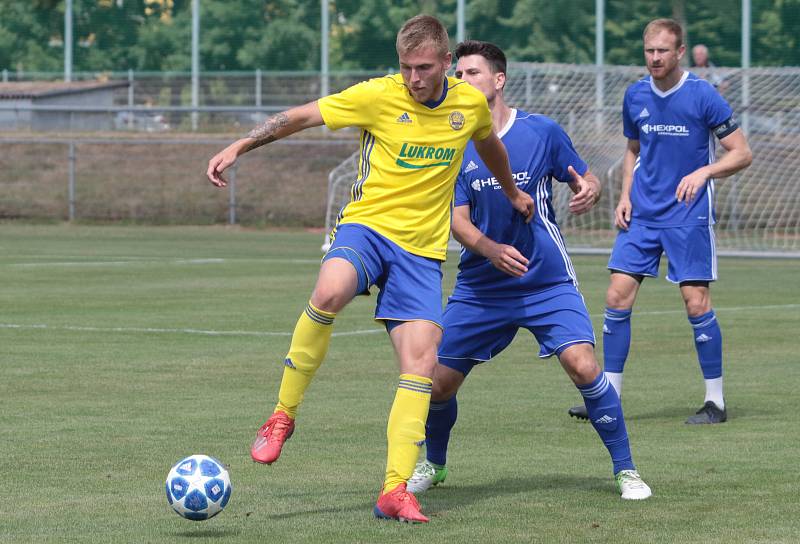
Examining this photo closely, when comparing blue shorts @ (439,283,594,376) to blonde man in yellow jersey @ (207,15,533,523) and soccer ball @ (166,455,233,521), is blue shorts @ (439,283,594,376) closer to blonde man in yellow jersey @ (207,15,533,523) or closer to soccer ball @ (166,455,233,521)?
blonde man in yellow jersey @ (207,15,533,523)

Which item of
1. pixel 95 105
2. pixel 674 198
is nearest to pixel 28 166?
pixel 95 105

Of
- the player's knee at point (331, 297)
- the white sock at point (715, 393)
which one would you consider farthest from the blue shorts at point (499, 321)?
the white sock at point (715, 393)

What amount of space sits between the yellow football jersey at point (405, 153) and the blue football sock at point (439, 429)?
2.95ft

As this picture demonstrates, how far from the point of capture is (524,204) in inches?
264

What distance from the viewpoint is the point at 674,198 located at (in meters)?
9.27

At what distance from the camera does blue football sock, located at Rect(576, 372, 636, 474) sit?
6.60 metres

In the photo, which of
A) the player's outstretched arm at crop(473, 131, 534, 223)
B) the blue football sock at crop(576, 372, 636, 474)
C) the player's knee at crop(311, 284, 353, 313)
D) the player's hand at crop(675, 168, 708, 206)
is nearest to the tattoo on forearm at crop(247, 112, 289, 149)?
the player's knee at crop(311, 284, 353, 313)

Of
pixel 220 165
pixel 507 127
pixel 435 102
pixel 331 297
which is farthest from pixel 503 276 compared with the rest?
pixel 220 165

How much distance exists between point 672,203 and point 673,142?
1.19 feet

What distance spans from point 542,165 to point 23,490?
2643 mm

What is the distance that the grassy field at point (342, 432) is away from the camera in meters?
5.97

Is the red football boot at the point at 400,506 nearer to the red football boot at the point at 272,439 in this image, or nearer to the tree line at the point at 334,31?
the red football boot at the point at 272,439

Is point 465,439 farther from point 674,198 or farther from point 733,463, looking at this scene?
point 674,198

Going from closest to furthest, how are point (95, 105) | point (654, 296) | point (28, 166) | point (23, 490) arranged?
point (23, 490) < point (654, 296) < point (28, 166) < point (95, 105)
